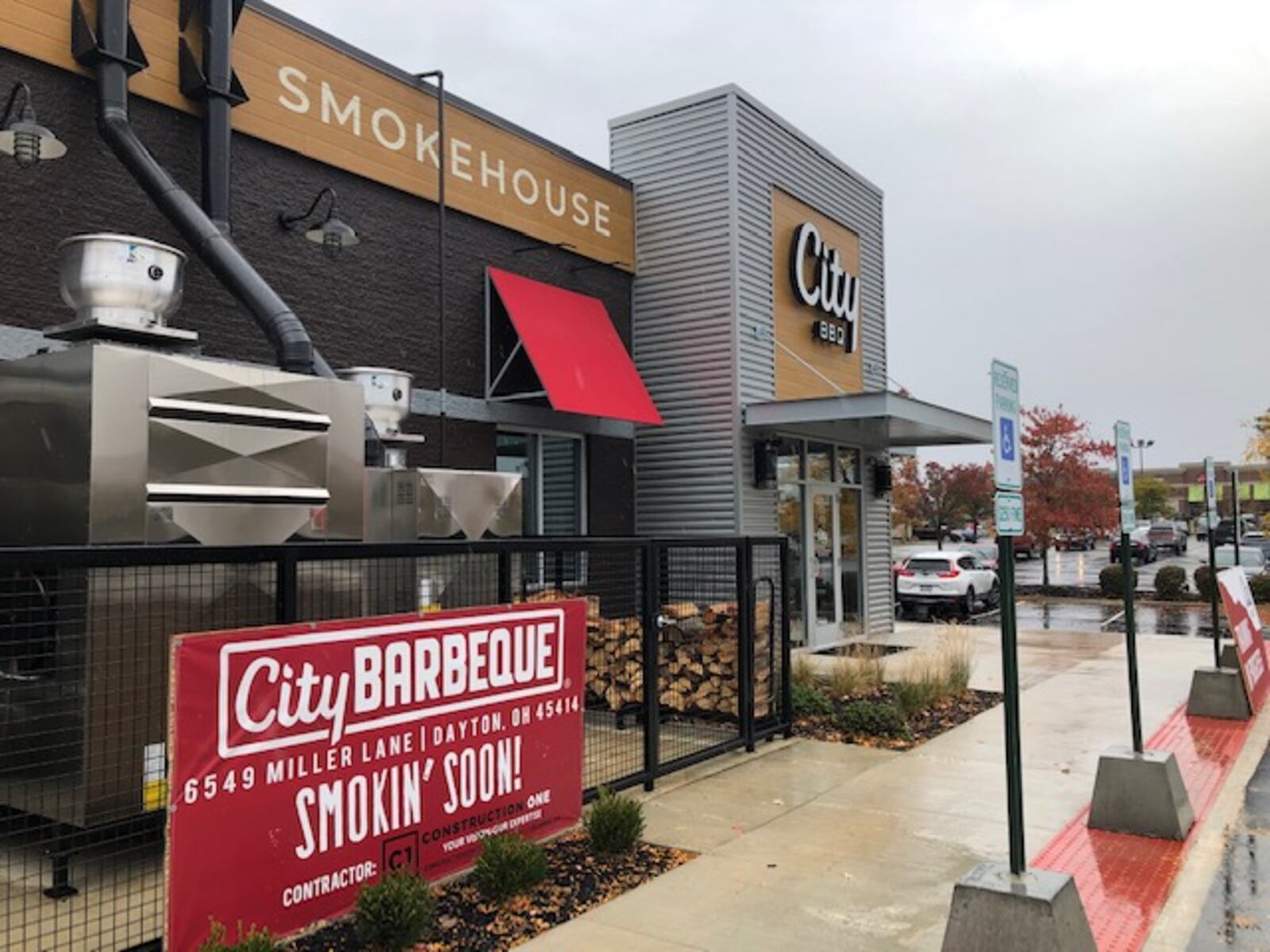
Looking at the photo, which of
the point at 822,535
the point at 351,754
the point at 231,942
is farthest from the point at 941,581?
the point at 231,942

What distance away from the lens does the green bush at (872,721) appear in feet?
29.7

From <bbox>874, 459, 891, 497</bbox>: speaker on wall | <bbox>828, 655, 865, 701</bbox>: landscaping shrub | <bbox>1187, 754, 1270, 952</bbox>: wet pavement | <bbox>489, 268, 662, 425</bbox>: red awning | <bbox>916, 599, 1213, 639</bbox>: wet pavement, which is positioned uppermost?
<bbox>489, 268, 662, 425</bbox>: red awning

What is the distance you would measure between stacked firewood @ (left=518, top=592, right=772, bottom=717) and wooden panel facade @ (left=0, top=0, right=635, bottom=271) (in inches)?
208

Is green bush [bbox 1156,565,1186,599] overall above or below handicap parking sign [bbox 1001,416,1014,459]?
below

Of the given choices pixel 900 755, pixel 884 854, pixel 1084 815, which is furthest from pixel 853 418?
pixel 884 854

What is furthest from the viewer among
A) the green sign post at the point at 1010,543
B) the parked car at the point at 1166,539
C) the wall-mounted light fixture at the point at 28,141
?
the parked car at the point at 1166,539

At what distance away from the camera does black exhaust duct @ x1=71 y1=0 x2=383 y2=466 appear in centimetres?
786

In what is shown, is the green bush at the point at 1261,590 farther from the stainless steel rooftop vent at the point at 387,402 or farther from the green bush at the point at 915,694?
the stainless steel rooftop vent at the point at 387,402

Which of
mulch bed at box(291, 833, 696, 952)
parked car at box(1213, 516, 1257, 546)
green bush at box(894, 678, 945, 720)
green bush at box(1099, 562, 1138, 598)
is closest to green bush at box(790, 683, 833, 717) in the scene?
green bush at box(894, 678, 945, 720)

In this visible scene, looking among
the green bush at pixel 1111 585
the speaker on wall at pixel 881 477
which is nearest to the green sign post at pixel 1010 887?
the speaker on wall at pixel 881 477

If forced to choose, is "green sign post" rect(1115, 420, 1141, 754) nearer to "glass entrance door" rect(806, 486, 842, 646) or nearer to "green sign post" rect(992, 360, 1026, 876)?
"green sign post" rect(992, 360, 1026, 876)

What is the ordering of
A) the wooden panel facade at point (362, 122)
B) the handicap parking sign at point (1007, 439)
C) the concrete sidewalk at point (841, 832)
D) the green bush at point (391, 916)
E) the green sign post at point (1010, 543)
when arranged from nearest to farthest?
the green sign post at point (1010, 543) → the green bush at point (391, 916) → the handicap parking sign at point (1007, 439) → the concrete sidewalk at point (841, 832) → the wooden panel facade at point (362, 122)

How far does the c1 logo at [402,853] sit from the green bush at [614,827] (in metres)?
1.26

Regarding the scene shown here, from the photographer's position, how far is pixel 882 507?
18.0m
